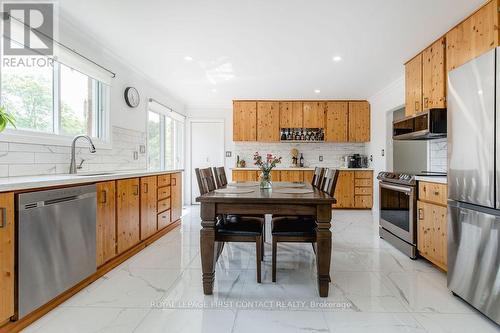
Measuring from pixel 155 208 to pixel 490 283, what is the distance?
3.30 metres

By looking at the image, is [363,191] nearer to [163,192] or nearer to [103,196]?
[163,192]

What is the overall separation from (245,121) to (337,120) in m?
2.01

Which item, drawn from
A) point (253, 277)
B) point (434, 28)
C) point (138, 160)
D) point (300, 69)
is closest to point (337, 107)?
point (300, 69)

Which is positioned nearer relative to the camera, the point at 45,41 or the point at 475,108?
the point at 475,108

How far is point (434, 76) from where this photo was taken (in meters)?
3.04

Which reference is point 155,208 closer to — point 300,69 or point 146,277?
point 146,277

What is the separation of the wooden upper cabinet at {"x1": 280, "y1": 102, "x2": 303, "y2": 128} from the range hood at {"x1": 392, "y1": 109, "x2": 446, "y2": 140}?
111 inches

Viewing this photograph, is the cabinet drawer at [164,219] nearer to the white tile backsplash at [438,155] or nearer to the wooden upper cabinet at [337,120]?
the white tile backsplash at [438,155]

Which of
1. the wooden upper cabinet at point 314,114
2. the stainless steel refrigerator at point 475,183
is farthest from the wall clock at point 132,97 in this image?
the stainless steel refrigerator at point 475,183

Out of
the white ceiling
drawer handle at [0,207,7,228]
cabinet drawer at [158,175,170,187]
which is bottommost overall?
drawer handle at [0,207,7,228]

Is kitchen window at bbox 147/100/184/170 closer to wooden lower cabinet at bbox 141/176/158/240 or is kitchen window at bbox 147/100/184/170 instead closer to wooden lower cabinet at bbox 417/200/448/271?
wooden lower cabinet at bbox 141/176/158/240

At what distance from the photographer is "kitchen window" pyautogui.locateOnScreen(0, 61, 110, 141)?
90.4 inches

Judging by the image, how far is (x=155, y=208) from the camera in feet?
11.7

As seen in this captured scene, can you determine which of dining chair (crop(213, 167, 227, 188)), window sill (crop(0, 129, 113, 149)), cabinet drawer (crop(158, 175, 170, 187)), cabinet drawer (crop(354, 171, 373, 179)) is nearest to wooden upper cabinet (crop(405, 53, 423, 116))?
cabinet drawer (crop(354, 171, 373, 179))
